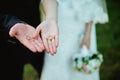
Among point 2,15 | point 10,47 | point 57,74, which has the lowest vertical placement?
point 57,74

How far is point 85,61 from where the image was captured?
2629mm

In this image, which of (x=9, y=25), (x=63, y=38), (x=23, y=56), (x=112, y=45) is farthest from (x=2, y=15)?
(x=112, y=45)

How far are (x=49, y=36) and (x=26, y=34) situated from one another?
0.43 ft

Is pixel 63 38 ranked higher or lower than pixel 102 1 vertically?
lower

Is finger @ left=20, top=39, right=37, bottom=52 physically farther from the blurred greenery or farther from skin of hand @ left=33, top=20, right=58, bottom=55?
the blurred greenery

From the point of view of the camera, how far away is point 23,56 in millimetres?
2443

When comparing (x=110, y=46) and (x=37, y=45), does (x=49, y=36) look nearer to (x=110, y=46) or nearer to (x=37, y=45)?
(x=37, y=45)

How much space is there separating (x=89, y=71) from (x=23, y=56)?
475mm

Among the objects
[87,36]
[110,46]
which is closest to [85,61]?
[87,36]

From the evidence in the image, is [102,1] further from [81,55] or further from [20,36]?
[20,36]

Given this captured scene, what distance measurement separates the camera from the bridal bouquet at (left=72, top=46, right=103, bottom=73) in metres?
2.62

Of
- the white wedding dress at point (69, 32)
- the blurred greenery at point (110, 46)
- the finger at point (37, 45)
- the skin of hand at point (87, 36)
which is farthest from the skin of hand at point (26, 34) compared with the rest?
the blurred greenery at point (110, 46)

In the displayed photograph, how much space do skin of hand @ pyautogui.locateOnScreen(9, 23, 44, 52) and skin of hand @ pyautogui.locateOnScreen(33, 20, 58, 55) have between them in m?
0.03

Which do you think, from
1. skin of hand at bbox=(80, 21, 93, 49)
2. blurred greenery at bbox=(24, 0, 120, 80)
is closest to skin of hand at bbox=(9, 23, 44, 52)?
skin of hand at bbox=(80, 21, 93, 49)
